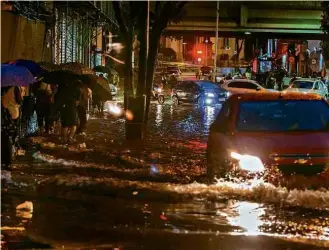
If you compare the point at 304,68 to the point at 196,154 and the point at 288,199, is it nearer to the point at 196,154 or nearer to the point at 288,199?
the point at 196,154

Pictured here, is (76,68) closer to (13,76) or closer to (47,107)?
(47,107)

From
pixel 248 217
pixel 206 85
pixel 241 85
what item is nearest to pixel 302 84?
pixel 241 85

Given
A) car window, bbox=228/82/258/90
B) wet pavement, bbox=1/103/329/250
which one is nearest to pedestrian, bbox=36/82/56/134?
wet pavement, bbox=1/103/329/250

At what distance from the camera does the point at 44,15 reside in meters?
18.9

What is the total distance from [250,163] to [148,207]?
60.4 inches

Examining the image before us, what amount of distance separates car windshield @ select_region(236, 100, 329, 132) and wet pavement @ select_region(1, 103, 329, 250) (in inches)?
39.0

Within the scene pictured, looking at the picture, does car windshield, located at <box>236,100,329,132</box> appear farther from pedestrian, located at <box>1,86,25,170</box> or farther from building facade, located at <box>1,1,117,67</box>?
building facade, located at <box>1,1,117,67</box>

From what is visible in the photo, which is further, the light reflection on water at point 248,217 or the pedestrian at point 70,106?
the pedestrian at point 70,106

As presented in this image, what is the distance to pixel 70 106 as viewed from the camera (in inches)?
617

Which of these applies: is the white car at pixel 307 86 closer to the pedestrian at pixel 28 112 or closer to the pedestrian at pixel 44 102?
the pedestrian at pixel 44 102

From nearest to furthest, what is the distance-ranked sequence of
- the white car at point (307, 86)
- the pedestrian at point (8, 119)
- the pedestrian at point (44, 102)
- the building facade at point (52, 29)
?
the pedestrian at point (8, 119), the building facade at point (52, 29), the pedestrian at point (44, 102), the white car at point (307, 86)

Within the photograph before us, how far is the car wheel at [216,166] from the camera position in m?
9.84

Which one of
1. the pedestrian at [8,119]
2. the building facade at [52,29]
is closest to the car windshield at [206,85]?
the building facade at [52,29]

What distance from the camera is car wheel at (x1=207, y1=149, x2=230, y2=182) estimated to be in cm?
984
